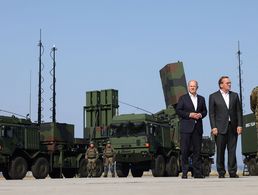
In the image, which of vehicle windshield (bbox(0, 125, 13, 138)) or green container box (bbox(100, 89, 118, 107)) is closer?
vehicle windshield (bbox(0, 125, 13, 138))

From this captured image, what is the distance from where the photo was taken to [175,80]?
23469 mm

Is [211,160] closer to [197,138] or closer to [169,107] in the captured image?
[169,107]

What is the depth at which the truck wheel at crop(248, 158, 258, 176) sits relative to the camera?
23566mm

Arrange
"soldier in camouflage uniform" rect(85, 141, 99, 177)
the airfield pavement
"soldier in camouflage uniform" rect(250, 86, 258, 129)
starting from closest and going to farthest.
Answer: the airfield pavement < "soldier in camouflage uniform" rect(250, 86, 258, 129) < "soldier in camouflage uniform" rect(85, 141, 99, 177)

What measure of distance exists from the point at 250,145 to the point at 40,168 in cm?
870

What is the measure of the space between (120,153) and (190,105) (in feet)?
43.2

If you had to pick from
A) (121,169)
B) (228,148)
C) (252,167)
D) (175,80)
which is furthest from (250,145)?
(228,148)

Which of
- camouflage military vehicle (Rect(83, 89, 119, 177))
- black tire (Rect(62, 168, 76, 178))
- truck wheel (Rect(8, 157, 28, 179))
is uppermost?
camouflage military vehicle (Rect(83, 89, 119, 177))

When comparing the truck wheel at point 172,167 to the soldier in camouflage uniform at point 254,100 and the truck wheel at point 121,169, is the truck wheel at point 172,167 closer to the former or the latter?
the truck wheel at point 121,169

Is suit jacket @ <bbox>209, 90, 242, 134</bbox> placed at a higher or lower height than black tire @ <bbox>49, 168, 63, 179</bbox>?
higher

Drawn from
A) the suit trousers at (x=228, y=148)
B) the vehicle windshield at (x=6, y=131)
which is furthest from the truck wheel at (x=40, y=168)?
the suit trousers at (x=228, y=148)

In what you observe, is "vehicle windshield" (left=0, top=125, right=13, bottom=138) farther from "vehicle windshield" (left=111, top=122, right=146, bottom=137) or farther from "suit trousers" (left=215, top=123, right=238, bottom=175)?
"suit trousers" (left=215, top=123, right=238, bottom=175)

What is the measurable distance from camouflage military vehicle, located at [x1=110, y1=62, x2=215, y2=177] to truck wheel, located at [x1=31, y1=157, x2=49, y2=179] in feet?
9.44

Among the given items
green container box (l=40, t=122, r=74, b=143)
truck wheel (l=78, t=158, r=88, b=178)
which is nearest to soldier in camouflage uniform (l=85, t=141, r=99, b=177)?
truck wheel (l=78, t=158, r=88, b=178)
